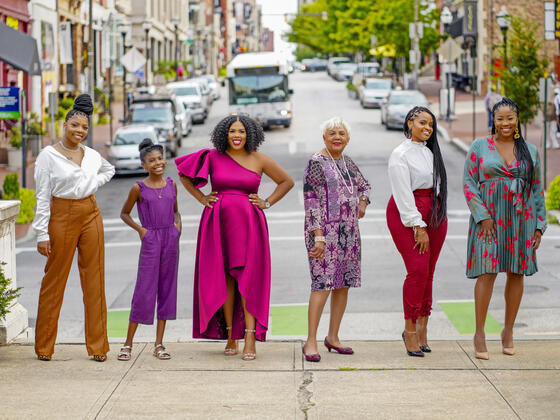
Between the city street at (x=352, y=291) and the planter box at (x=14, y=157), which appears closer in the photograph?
the city street at (x=352, y=291)

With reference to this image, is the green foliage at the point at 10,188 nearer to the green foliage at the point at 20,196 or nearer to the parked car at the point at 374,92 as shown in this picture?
the green foliage at the point at 20,196

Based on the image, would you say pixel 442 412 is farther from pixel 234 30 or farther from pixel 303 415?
pixel 234 30

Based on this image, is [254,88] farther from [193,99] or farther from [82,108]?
[82,108]

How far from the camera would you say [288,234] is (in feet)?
60.6

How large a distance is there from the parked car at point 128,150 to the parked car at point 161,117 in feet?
4.62

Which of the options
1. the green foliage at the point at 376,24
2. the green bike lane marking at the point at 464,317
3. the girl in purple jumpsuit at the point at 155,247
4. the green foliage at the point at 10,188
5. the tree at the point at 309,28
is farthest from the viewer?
the tree at the point at 309,28

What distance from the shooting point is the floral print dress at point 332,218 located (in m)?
7.73

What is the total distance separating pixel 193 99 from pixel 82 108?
39535 millimetres

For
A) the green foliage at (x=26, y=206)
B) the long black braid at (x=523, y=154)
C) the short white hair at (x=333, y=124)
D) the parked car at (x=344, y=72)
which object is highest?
the parked car at (x=344, y=72)

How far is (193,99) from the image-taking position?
46.9 metres

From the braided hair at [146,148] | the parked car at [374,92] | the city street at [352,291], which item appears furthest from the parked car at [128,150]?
the parked car at [374,92]

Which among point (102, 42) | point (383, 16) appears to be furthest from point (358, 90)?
point (102, 42)

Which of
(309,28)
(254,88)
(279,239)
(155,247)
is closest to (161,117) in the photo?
(254,88)

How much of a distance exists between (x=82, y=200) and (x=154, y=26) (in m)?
77.4
